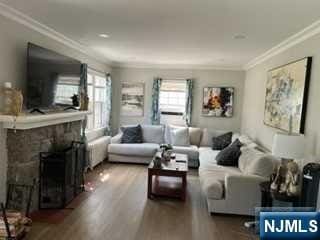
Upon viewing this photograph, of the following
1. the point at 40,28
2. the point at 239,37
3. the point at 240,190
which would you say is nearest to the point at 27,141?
the point at 40,28

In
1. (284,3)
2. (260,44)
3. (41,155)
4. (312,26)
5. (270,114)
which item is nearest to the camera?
(284,3)

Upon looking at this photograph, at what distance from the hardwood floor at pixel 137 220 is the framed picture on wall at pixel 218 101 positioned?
10.3ft

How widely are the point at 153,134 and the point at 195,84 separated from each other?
69.9 inches

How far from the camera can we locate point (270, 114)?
462cm

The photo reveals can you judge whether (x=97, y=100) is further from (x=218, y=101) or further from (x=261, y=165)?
(x=261, y=165)

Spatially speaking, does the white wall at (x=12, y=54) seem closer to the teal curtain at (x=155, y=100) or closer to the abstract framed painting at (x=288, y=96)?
the abstract framed painting at (x=288, y=96)

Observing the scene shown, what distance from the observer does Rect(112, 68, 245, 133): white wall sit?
24.0 feet

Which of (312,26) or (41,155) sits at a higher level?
(312,26)

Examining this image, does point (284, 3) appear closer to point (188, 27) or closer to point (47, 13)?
point (188, 27)

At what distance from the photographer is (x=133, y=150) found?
628 cm

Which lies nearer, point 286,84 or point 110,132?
point 286,84

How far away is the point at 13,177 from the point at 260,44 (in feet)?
12.9

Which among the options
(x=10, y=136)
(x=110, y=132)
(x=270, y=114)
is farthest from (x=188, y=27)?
(x=110, y=132)

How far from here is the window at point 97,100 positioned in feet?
20.4
